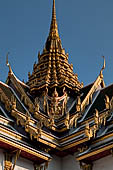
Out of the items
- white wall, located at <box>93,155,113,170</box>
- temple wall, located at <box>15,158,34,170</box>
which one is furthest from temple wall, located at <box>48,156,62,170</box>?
white wall, located at <box>93,155,113,170</box>

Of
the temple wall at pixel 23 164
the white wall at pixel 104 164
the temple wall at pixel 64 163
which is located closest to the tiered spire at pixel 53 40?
the temple wall at pixel 64 163

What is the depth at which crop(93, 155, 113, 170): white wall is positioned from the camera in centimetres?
1229

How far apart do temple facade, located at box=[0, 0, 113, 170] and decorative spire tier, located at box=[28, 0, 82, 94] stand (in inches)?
1.7

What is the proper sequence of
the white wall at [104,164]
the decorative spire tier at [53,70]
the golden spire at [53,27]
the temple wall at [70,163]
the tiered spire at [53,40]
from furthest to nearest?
the golden spire at [53,27], the tiered spire at [53,40], the decorative spire tier at [53,70], the temple wall at [70,163], the white wall at [104,164]

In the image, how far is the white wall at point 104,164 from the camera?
1229 cm

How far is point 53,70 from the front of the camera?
19.1 meters

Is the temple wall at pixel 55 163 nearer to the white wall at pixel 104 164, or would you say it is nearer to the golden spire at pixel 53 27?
the white wall at pixel 104 164

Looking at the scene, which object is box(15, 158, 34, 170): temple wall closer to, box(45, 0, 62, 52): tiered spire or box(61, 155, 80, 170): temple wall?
box(61, 155, 80, 170): temple wall

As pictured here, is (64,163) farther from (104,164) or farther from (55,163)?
(104,164)

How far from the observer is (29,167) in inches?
498

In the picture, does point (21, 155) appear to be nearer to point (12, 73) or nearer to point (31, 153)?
point (31, 153)

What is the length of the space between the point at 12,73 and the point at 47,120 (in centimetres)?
346

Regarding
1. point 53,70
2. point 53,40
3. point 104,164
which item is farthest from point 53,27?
point 104,164

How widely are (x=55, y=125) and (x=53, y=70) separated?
4696 millimetres
